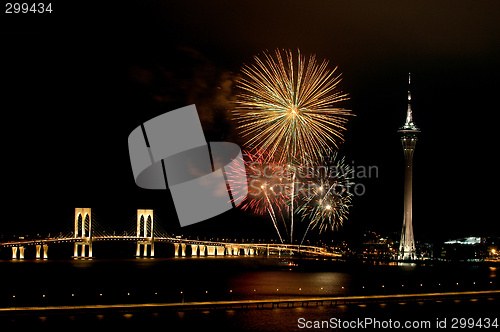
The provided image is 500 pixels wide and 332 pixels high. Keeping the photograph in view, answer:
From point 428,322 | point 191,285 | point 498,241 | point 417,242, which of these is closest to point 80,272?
point 191,285

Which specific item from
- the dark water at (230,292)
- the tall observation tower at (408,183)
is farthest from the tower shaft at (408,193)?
the dark water at (230,292)

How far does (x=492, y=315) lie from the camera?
1132 inches

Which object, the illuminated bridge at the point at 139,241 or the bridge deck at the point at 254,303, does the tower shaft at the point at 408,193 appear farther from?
the bridge deck at the point at 254,303

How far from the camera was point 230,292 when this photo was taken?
126 feet

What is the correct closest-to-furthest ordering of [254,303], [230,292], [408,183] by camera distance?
[254,303] < [230,292] < [408,183]

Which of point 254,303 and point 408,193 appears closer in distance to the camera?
point 254,303

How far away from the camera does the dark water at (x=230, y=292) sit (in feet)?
84.0

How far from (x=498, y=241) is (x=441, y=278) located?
6601 centimetres

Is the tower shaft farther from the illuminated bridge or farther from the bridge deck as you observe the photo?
the bridge deck

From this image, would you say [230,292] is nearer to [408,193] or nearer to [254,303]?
[254,303]

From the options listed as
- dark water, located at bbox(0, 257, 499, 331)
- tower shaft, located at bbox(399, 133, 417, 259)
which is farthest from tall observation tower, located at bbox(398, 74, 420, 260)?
dark water, located at bbox(0, 257, 499, 331)

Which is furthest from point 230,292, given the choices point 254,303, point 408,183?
point 408,183

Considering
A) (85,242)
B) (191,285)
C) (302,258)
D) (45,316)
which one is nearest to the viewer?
(45,316)

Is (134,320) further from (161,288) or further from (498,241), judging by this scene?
(498,241)
